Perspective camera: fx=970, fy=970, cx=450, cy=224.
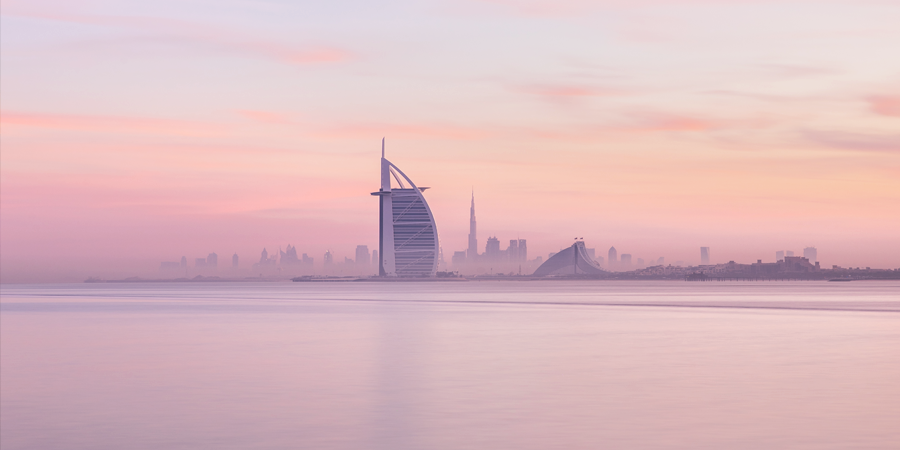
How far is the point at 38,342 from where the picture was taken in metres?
52.2

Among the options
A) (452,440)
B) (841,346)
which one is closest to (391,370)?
(452,440)

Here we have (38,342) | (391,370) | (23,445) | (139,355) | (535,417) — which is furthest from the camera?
(38,342)

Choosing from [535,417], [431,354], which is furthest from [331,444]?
[431,354]

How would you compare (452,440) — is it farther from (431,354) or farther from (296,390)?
(431,354)

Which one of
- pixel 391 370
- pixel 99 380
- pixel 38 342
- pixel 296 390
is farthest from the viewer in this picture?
pixel 38 342

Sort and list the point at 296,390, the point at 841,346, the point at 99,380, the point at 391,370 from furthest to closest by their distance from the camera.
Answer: the point at 841,346
the point at 391,370
the point at 99,380
the point at 296,390

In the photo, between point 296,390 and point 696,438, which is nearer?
point 696,438

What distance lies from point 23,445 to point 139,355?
23568 millimetres

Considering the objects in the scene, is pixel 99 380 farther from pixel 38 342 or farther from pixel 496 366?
pixel 38 342

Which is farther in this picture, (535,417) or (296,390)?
(296,390)

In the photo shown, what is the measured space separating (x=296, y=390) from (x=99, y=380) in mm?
8078

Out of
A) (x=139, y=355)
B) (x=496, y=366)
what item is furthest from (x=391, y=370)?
(x=139, y=355)

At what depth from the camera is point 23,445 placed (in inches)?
824

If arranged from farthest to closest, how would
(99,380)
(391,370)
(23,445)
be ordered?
(391,370), (99,380), (23,445)
